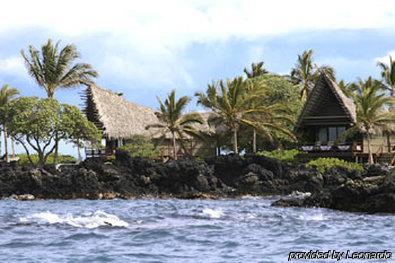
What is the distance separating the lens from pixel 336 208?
71.5 feet

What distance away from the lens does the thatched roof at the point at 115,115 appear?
4462cm

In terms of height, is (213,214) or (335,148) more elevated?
(335,148)

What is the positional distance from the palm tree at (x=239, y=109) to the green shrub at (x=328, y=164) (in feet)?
11.8

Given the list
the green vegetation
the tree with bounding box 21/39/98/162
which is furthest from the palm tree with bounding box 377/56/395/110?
the tree with bounding box 21/39/98/162

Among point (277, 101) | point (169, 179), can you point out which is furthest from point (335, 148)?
point (169, 179)

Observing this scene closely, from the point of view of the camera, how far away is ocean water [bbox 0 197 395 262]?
1187cm

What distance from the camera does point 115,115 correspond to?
45812 mm

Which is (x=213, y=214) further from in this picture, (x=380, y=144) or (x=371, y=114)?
(x=380, y=144)

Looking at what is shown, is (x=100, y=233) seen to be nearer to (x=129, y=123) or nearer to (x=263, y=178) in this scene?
(x=263, y=178)

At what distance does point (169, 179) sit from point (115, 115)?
41.2 feet

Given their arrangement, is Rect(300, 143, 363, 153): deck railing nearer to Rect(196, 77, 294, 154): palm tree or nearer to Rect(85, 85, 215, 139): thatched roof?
Rect(196, 77, 294, 154): palm tree

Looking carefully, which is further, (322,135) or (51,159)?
(51,159)

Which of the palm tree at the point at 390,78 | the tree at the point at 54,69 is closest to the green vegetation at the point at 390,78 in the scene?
the palm tree at the point at 390,78

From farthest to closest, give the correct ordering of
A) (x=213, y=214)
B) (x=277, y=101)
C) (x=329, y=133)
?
(x=277, y=101), (x=329, y=133), (x=213, y=214)
